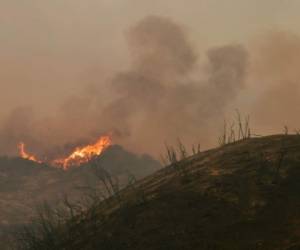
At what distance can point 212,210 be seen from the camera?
96375 millimetres

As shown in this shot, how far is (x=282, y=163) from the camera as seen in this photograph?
367ft

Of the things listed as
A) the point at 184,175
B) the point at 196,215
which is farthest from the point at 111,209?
the point at 196,215

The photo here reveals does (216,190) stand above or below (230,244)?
above

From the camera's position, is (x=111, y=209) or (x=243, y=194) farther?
(x=111, y=209)

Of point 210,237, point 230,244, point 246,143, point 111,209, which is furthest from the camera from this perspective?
point 246,143

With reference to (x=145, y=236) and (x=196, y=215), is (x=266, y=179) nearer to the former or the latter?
(x=196, y=215)

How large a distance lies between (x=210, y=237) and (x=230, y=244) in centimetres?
591

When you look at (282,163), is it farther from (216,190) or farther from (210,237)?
(210,237)

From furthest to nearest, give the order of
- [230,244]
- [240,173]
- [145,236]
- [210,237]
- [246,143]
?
1. [246,143]
2. [240,173]
3. [145,236]
4. [210,237]
5. [230,244]

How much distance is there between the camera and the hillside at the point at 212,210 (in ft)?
272

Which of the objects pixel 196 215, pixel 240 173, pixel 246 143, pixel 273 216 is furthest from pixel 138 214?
pixel 246 143

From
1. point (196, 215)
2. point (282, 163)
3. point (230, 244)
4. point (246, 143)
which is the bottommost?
point (230, 244)

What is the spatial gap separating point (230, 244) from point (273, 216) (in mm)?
11285

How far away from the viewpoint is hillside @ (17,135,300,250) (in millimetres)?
83000
